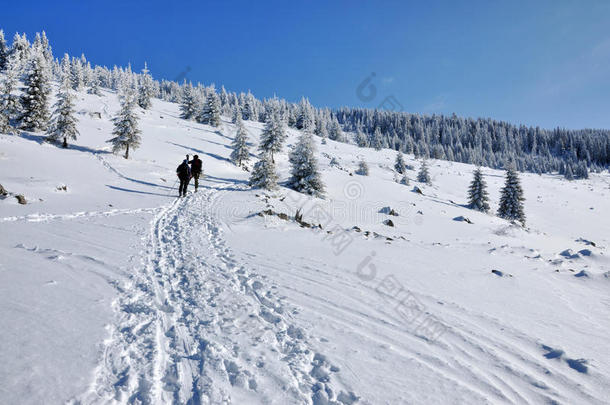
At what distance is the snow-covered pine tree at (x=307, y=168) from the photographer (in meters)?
28.6

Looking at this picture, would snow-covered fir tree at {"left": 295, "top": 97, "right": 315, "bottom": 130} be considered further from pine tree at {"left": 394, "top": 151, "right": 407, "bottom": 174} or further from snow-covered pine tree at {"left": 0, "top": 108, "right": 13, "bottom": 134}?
snow-covered pine tree at {"left": 0, "top": 108, "right": 13, "bottom": 134}

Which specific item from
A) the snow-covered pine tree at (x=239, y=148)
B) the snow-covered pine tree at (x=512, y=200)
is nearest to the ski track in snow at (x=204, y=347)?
the snow-covered pine tree at (x=239, y=148)

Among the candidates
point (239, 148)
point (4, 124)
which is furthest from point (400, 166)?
point (4, 124)

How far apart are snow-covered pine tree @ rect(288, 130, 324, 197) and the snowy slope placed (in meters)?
16.4

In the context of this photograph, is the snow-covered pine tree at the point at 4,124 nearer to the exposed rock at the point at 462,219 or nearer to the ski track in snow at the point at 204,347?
the ski track in snow at the point at 204,347

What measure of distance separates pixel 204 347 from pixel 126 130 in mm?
34806

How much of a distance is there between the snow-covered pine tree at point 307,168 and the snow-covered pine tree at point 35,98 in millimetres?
29337

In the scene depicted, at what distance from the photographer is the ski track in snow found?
3.15 metres

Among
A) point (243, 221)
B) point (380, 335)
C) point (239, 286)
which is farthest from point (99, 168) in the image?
point (380, 335)

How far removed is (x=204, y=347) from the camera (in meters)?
3.91

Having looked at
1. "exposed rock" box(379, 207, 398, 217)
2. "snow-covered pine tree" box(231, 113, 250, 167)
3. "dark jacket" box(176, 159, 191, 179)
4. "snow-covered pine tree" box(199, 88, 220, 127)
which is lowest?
"exposed rock" box(379, 207, 398, 217)

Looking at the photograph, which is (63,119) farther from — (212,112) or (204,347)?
(212,112)

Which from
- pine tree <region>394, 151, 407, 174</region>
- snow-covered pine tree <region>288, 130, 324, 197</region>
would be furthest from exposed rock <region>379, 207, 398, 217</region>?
pine tree <region>394, 151, 407, 174</region>

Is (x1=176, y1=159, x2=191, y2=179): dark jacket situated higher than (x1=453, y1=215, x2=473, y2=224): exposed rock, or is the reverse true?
(x1=176, y1=159, x2=191, y2=179): dark jacket
